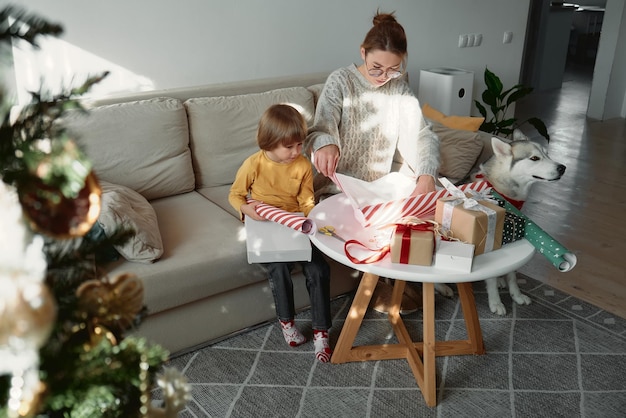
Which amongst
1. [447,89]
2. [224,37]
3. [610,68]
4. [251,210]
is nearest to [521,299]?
[251,210]

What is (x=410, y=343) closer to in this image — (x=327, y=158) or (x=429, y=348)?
(x=429, y=348)

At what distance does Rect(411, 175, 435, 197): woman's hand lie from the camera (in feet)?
Answer: 7.12

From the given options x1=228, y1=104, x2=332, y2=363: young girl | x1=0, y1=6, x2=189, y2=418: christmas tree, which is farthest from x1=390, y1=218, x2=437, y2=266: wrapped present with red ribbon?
x1=0, y1=6, x2=189, y2=418: christmas tree

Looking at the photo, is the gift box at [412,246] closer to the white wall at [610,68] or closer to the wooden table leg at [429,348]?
the wooden table leg at [429,348]

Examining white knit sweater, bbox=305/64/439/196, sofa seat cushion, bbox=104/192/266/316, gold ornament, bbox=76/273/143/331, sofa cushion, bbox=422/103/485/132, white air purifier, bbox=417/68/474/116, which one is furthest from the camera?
white air purifier, bbox=417/68/474/116

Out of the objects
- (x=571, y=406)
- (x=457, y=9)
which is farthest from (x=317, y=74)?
(x=571, y=406)

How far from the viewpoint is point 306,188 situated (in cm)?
232

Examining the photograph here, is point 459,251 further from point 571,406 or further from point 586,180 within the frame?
point 586,180

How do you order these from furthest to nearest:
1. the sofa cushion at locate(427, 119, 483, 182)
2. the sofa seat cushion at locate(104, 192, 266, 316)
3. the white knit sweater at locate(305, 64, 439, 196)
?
the sofa cushion at locate(427, 119, 483, 182) < the white knit sweater at locate(305, 64, 439, 196) < the sofa seat cushion at locate(104, 192, 266, 316)

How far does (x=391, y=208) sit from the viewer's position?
200 centimetres

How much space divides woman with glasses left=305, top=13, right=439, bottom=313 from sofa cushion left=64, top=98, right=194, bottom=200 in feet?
2.20

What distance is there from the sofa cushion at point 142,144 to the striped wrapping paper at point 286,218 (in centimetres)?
57

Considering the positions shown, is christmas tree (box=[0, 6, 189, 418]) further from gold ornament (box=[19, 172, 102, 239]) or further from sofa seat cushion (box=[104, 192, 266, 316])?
sofa seat cushion (box=[104, 192, 266, 316])

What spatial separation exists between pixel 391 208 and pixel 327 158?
320mm
